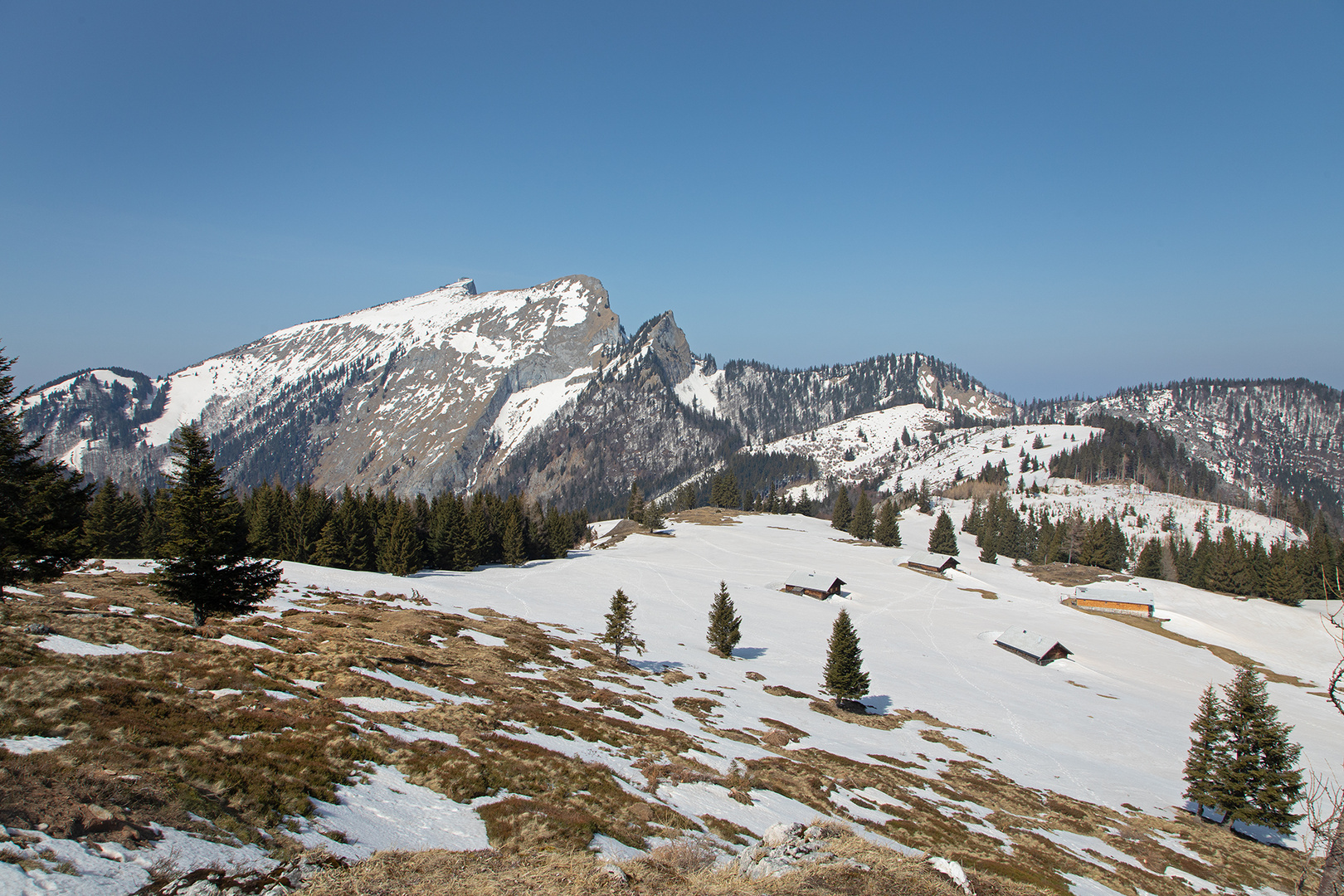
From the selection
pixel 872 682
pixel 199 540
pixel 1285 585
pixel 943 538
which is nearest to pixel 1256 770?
pixel 872 682

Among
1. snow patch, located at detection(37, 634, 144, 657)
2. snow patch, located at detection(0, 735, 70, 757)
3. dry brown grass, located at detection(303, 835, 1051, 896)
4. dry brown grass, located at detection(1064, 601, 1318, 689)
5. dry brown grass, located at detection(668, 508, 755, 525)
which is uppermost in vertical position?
snow patch, located at detection(0, 735, 70, 757)

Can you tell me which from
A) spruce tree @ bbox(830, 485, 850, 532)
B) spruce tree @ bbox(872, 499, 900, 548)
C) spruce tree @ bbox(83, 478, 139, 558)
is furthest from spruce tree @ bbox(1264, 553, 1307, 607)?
spruce tree @ bbox(83, 478, 139, 558)

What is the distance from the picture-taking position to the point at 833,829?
64.1 feet

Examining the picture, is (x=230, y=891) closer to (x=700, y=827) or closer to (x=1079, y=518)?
(x=700, y=827)

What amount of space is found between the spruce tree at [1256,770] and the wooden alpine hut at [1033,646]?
1356 inches

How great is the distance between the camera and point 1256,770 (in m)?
37.2

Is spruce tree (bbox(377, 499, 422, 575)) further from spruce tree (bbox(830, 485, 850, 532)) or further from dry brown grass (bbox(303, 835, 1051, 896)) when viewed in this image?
spruce tree (bbox(830, 485, 850, 532))

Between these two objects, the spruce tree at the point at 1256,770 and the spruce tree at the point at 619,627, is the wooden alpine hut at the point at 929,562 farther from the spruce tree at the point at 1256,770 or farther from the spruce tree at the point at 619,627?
the spruce tree at the point at 619,627

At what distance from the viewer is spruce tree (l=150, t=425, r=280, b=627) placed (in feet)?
95.8

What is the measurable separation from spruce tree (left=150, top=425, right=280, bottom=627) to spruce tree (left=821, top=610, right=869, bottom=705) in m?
39.5

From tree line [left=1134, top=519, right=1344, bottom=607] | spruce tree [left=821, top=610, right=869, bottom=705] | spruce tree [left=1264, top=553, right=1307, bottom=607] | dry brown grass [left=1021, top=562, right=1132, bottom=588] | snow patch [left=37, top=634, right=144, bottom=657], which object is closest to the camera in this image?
snow patch [left=37, top=634, right=144, bottom=657]

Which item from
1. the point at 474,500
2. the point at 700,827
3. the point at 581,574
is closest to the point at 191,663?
the point at 700,827

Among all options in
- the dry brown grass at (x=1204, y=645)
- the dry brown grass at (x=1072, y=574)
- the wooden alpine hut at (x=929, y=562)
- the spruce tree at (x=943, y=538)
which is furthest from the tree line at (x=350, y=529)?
the dry brown grass at (x=1072, y=574)

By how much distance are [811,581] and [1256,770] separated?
58.8m
